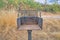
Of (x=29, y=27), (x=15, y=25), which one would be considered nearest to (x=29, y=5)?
(x=15, y=25)

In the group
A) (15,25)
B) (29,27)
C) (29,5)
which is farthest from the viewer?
(29,5)

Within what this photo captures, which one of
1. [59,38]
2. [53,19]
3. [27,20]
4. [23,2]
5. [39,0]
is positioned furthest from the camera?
[39,0]

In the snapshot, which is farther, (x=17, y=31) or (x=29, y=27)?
(x=17, y=31)

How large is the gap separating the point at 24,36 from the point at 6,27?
51cm

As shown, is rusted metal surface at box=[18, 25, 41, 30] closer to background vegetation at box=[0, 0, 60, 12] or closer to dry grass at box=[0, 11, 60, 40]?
dry grass at box=[0, 11, 60, 40]

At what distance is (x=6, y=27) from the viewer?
5777 mm

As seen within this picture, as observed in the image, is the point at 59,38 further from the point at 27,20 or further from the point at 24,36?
the point at 27,20

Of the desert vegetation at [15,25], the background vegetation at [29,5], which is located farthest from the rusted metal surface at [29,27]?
the background vegetation at [29,5]

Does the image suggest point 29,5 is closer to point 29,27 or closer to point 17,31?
point 17,31

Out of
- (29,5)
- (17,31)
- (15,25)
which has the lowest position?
(17,31)

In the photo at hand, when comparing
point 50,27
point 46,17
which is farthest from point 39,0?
point 50,27

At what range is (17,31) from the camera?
587cm

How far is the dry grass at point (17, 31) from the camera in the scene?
5723mm

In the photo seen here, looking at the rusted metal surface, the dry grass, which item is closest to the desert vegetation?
the dry grass
